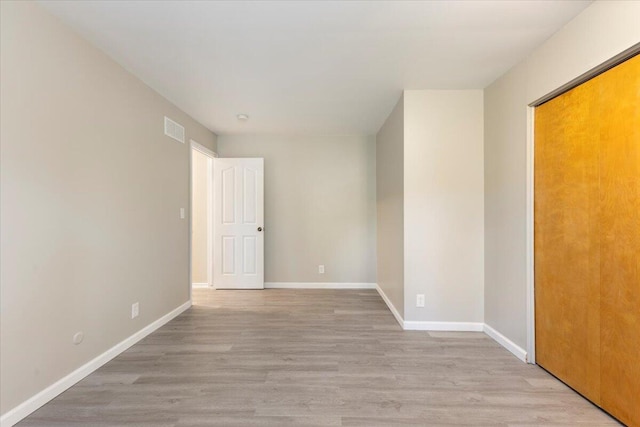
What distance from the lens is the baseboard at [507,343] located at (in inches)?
95.8

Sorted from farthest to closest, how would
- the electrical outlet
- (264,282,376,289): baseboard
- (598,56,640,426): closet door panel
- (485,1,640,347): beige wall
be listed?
(264,282,376,289): baseboard
the electrical outlet
(485,1,640,347): beige wall
(598,56,640,426): closet door panel

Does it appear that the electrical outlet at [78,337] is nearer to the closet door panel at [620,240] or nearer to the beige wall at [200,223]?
the beige wall at [200,223]

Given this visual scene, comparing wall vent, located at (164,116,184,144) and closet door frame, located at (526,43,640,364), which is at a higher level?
wall vent, located at (164,116,184,144)

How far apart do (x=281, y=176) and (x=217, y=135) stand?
1.18 meters

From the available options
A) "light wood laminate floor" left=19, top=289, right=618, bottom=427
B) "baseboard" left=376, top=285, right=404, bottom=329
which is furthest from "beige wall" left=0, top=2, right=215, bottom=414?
"baseboard" left=376, top=285, right=404, bottom=329

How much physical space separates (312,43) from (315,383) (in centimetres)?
236

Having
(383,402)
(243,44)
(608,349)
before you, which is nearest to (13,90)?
(243,44)

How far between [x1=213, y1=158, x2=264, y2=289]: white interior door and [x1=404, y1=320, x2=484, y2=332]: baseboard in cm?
244

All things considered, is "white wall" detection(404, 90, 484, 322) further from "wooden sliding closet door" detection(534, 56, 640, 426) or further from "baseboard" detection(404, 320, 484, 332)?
"wooden sliding closet door" detection(534, 56, 640, 426)

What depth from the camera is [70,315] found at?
6.75ft

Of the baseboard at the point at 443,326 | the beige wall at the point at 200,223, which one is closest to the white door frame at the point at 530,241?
the baseboard at the point at 443,326

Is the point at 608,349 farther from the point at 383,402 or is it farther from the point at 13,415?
the point at 13,415

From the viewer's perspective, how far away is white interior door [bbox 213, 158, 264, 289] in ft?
15.6

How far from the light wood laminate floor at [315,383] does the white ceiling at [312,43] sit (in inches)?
93.0
